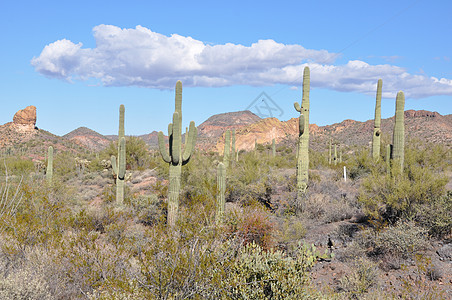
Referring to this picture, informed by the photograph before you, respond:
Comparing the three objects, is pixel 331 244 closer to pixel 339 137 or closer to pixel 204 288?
pixel 204 288

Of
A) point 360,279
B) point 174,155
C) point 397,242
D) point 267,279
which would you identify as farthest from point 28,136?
point 267,279

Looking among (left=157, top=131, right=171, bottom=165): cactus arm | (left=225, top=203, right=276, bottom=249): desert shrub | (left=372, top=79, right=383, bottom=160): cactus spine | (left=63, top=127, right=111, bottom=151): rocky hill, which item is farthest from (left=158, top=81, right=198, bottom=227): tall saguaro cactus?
(left=63, top=127, right=111, bottom=151): rocky hill

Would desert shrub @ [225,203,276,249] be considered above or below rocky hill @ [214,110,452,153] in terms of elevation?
below

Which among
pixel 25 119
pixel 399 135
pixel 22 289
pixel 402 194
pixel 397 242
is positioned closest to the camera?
pixel 22 289

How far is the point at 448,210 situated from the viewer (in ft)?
29.2

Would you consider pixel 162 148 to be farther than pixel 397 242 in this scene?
Yes

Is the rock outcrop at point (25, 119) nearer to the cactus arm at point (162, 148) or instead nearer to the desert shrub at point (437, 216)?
the cactus arm at point (162, 148)

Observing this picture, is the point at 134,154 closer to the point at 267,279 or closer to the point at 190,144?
the point at 190,144

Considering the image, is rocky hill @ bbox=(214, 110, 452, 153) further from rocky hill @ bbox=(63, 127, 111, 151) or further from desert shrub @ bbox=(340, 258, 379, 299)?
desert shrub @ bbox=(340, 258, 379, 299)

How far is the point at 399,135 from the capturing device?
1321cm

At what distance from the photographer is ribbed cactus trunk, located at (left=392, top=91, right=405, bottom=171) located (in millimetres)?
12734

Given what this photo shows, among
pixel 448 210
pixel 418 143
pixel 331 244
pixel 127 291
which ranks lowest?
pixel 331 244

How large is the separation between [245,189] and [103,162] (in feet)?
50.7

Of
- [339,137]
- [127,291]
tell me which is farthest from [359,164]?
[339,137]
